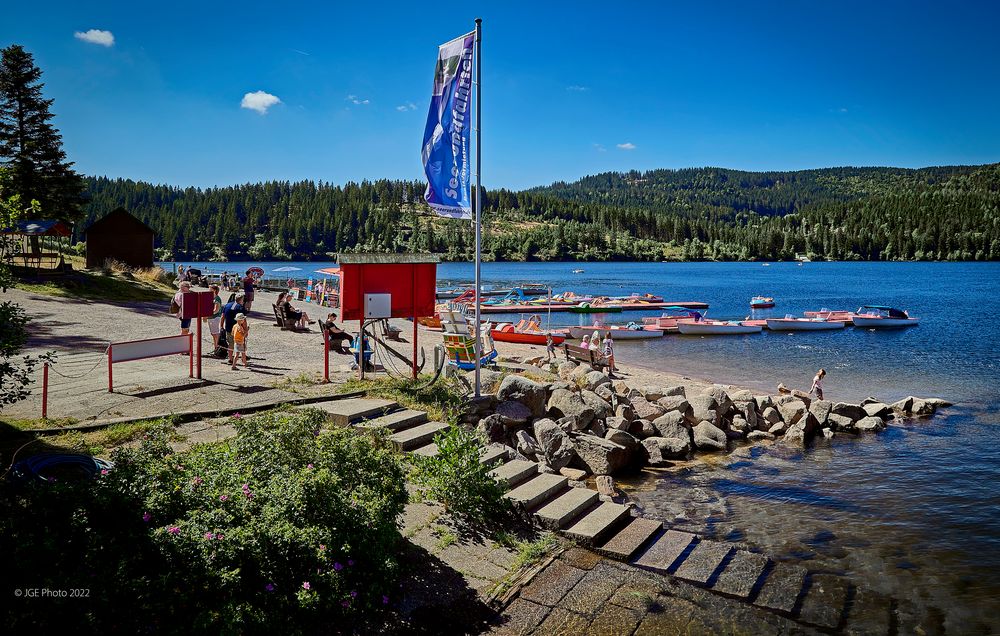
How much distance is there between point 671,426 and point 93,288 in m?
25.9

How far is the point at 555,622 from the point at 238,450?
133 inches

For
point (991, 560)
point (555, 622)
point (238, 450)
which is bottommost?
point (991, 560)

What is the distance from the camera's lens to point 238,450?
6266mm

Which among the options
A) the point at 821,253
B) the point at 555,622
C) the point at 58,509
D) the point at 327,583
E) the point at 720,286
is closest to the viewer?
the point at 58,509

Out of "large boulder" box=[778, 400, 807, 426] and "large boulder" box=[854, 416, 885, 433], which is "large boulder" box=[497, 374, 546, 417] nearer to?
"large boulder" box=[778, 400, 807, 426]

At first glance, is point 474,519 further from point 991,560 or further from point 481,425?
point 991,560

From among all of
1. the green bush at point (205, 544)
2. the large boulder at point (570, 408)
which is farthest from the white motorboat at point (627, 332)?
the green bush at point (205, 544)

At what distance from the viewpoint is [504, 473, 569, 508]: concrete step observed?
771 centimetres

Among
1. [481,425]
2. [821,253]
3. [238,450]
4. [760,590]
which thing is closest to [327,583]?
[238,450]

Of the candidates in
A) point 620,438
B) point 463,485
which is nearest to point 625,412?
point 620,438

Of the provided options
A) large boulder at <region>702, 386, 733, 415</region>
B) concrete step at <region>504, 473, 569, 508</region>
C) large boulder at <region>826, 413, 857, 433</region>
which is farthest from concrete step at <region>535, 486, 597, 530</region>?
large boulder at <region>826, 413, 857, 433</region>

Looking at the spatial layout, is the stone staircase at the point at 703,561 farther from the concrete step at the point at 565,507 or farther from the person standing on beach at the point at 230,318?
the person standing on beach at the point at 230,318

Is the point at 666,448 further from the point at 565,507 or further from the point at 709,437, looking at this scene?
the point at 565,507

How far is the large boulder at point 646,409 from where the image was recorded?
14180mm
